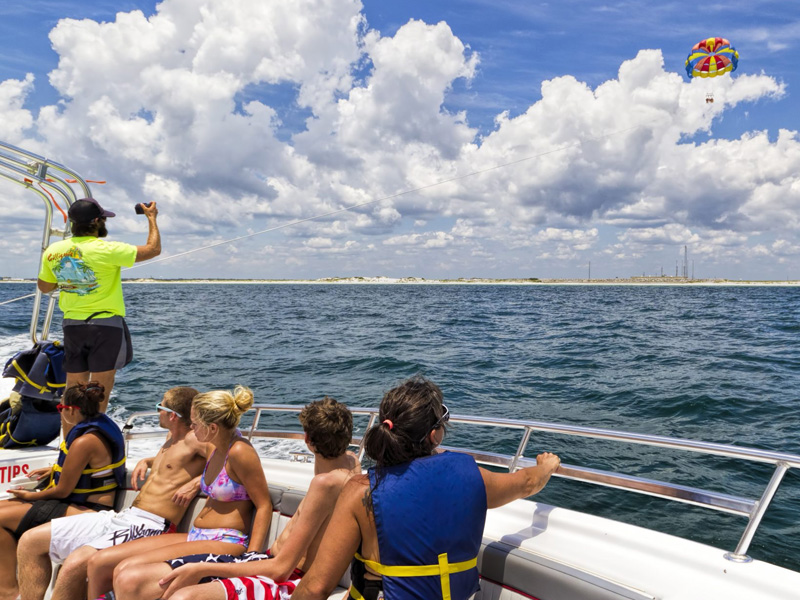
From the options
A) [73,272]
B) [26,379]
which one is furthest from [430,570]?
[26,379]

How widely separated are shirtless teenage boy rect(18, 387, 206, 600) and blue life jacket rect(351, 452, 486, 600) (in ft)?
5.91

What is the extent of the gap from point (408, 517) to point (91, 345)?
10.1 ft

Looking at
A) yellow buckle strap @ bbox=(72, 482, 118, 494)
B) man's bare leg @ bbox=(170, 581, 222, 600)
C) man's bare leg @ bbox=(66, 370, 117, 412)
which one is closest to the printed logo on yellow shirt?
man's bare leg @ bbox=(66, 370, 117, 412)

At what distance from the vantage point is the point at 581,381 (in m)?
14.4

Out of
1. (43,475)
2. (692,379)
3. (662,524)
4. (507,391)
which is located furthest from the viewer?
(692,379)

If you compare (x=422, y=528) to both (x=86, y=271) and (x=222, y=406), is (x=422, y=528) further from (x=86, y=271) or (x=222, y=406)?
(x=86, y=271)

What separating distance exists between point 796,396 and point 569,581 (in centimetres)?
1225

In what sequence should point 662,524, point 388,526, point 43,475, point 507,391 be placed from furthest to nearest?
point 507,391, point 662,524, point 43,475, point 388,526

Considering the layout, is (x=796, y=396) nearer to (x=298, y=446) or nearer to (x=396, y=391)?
(x=298, y=446)

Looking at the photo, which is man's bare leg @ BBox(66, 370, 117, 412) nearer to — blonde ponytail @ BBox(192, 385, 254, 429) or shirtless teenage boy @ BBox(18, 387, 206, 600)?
shirtless teenage boy @ BBox(18, 387, 206, 600)

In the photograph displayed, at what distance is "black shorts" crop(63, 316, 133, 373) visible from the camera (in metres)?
4.05

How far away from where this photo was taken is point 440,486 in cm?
182

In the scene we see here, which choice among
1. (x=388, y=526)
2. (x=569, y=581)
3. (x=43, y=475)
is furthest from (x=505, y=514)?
(x=43, y=475)

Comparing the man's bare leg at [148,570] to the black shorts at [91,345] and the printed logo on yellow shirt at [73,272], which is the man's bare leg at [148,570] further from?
the printed logo on yellow shirt at [73,272]
